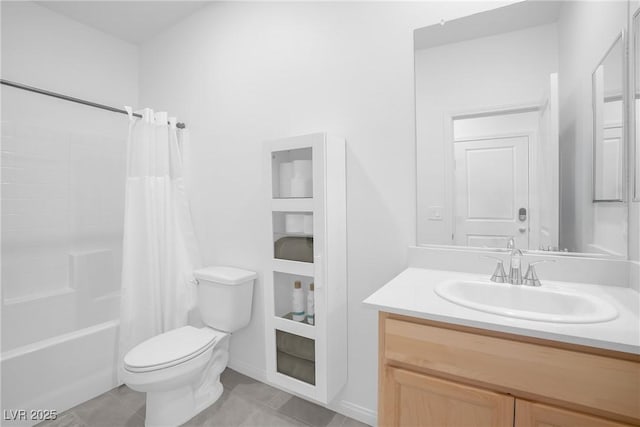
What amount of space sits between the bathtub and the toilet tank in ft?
2.18

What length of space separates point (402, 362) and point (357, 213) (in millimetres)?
809

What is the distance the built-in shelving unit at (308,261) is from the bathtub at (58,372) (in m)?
1.14

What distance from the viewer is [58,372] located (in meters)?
1.80

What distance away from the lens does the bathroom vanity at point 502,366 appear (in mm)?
769

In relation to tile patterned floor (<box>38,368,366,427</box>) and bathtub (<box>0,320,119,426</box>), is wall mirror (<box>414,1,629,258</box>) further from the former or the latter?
bathtub (<box>0,320,119,426</box>)

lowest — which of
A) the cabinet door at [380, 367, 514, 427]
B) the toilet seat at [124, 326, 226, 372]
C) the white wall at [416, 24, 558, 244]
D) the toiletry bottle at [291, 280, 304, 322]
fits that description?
the toilet seat at [124, 326, 226, 372]

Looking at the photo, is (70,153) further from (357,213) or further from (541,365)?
(541,365)

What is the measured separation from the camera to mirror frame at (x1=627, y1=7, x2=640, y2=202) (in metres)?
1.09

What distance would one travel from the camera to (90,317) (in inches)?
92.2

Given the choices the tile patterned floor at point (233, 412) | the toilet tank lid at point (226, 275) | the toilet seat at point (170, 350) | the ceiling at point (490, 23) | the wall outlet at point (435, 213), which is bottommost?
the tile patterned floor at point (233, 412)

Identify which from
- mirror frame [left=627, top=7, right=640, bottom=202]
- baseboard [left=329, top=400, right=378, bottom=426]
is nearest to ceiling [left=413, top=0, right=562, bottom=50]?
mirror frame [left=627, top=7, right=640, bottom=202]

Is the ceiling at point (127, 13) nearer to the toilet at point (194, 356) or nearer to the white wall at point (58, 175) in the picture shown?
the white wall at point (58, 175)

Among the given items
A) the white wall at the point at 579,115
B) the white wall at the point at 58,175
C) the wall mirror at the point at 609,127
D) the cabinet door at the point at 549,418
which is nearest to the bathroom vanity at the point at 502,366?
the cabinet door at the point at 549,418

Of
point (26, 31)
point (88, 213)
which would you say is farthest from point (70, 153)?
point (26, 31)
